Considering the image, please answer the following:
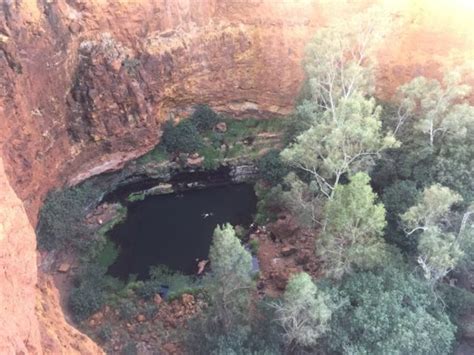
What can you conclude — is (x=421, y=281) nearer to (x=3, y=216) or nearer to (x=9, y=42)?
(x=3, y=216)

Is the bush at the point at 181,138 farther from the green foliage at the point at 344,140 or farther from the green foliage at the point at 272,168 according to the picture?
the green foliage at the point at 344,140

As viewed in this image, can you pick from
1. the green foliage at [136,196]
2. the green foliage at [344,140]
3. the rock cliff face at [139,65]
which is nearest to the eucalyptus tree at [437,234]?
the green foliage at [344,140]

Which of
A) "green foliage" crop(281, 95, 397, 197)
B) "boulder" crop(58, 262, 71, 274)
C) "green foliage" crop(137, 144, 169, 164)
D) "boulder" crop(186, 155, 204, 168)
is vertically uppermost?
"green foliage" crop(281, 95, 397, 197)

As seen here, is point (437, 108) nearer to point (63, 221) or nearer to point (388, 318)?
point (388, 318)

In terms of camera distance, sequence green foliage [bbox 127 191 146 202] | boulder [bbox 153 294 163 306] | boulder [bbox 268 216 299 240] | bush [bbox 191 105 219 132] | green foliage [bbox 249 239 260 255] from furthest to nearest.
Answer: bush [bbox 191 105 219 132] < green foliage [bbox 127 191 146 202] < boulder [bbox 268 216 299 240] < green foliage [bbox 249 239 260 255] < boulder [bbox 153 294 163 306]

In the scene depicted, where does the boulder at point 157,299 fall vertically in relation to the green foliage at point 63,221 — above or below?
below

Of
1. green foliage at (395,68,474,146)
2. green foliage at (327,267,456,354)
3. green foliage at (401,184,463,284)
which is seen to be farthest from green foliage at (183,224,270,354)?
green foliage at (395,68,474,146)

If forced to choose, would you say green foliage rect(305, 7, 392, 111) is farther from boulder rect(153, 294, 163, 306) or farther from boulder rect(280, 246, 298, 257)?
boulder rect(153, 294, 163, 306)
